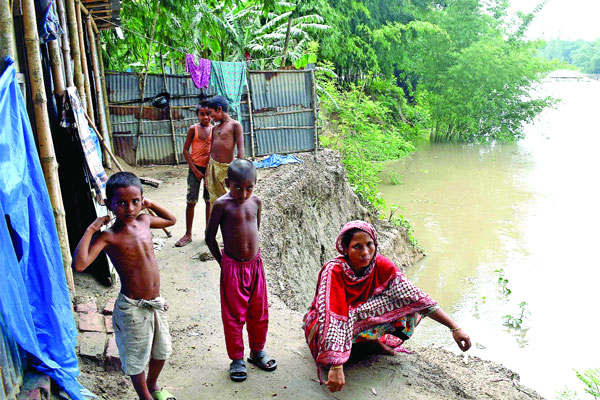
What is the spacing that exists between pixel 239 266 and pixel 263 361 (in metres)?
0.71

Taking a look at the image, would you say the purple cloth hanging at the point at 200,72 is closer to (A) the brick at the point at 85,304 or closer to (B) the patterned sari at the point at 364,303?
(A) the brick at the point at 85,304

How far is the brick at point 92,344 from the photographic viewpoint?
348 centimetres

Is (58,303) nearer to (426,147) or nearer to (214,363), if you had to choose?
(214,363)

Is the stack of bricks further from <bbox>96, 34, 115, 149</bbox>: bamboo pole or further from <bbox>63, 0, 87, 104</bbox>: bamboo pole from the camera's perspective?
<bbox>96, 34, 115, 149</bbox>: bamboo pole

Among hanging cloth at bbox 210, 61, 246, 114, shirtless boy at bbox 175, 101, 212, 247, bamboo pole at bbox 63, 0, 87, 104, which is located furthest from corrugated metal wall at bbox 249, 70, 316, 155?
shirtless boy at bbox 175, 101, 212, 247

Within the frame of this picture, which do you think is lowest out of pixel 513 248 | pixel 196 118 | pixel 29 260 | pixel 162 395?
pixel 513 248

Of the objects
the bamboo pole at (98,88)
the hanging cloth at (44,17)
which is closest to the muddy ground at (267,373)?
the hanging cloth at (44,17)

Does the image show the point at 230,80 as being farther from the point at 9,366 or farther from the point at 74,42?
the point at 9,366

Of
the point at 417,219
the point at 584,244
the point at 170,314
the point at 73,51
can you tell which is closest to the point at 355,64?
the point at 417,219

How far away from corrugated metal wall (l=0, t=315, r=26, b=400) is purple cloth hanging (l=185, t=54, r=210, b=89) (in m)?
8.20

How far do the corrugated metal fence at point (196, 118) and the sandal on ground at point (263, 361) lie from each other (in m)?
7.34

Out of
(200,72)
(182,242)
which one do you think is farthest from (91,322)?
(200,72)

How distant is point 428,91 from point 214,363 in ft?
80.1

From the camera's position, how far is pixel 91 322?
3.89 meters
